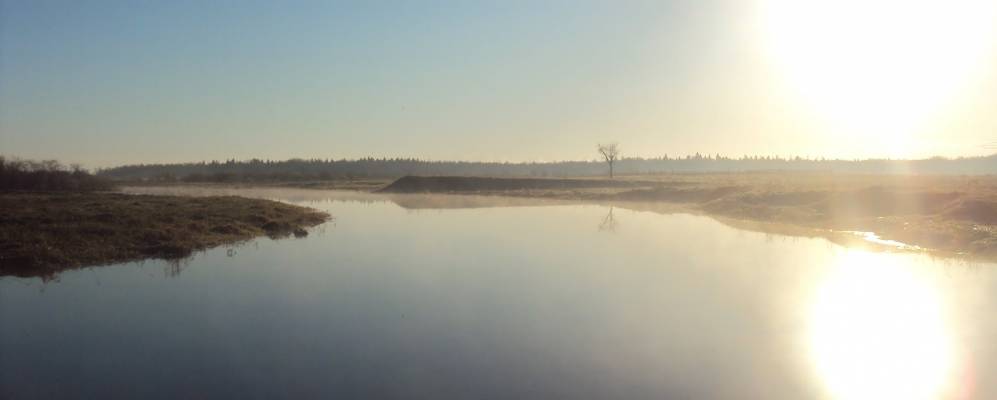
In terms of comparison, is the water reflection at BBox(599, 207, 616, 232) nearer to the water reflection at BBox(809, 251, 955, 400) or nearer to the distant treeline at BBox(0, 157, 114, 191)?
the water reflection at BBox(809, 251, 955, 400)

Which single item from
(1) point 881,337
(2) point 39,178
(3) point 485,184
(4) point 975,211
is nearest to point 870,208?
(4) point 975,211

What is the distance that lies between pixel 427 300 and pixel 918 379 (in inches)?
354

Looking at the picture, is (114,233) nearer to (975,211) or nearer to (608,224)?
(608,224)

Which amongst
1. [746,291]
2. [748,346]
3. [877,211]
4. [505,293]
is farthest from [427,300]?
[877,211]

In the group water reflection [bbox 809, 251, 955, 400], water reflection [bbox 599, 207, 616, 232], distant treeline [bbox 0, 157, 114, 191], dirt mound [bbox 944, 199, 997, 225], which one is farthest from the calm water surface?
distant treeline [bbox 0, 157, 114, 191]

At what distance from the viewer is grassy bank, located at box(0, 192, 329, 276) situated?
57.2ft

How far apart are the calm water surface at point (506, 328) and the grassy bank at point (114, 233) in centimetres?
144

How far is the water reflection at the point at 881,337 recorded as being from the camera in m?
8.55

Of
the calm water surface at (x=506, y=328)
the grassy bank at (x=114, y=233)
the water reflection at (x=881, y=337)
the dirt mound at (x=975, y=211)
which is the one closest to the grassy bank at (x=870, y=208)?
the dirt mound at (x=975, y=211)

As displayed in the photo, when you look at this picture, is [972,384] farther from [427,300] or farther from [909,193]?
[909,193]

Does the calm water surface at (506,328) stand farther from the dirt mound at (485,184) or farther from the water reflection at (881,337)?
the dirt mound at (485,184)

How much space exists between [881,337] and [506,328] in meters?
6.49

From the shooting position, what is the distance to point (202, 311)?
1264cm

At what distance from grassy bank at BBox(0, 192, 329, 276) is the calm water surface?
1439 millimetres
